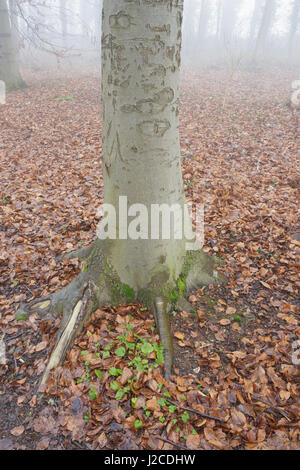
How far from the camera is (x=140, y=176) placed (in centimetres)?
248

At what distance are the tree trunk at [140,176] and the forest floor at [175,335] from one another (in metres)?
0.18

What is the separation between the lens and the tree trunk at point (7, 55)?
37.8ft

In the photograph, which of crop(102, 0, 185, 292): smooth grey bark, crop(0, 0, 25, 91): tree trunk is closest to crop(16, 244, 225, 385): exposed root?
crop(102, 0, 185, 292): smooth grey bark

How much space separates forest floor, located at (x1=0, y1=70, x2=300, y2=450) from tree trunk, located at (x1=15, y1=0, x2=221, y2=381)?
18cm

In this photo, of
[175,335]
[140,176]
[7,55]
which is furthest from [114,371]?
[7,55]

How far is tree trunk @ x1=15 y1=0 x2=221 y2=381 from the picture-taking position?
6.92ft

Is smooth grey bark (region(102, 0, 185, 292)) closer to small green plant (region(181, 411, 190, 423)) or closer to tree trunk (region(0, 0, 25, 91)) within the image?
small green plant (region(181, 411, 190, 423))

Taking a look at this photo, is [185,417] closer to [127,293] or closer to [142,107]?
[127,293]

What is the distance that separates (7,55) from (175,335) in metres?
14.0

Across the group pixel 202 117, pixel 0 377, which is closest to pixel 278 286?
pixel 0 377


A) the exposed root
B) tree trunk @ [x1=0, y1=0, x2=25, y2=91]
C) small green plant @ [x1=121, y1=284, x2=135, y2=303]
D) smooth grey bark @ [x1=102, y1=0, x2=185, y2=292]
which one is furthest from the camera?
tree trunk @ [x1=0, y1=0, x2=25, y2=91]

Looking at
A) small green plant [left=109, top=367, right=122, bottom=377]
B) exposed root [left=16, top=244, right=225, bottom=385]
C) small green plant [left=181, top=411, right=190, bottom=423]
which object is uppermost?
exposed root [left=16, top=244, right=225, bottom=385]

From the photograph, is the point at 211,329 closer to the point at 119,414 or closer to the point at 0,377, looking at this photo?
the point at 119,414

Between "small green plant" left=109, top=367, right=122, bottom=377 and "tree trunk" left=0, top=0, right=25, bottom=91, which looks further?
"tree trunk" left=0, top=0, right=25, bottom=91
